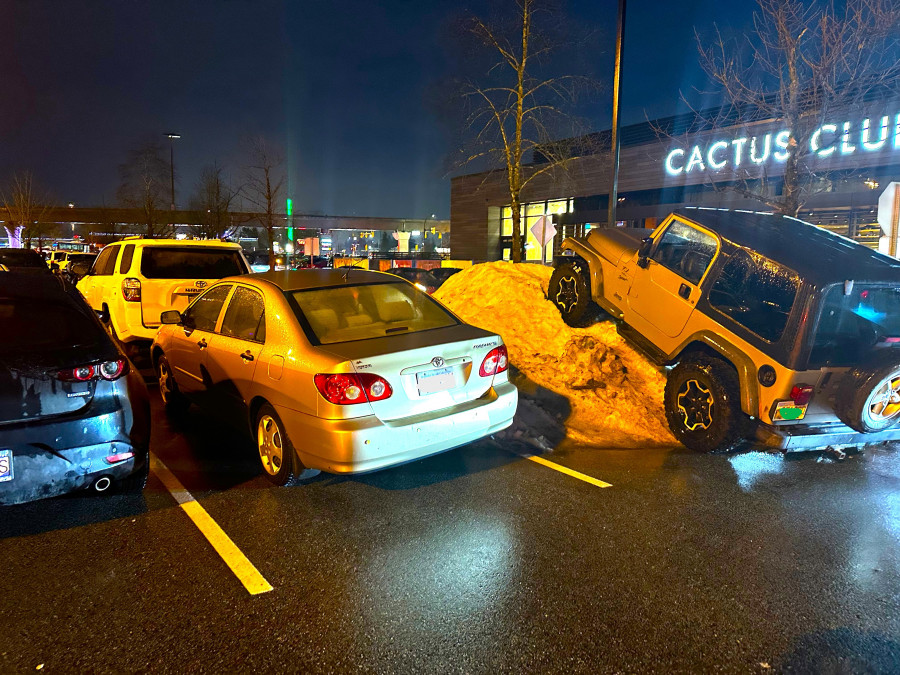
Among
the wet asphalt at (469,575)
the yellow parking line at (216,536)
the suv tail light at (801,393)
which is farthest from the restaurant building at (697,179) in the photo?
the yellow parking line at (216,536)

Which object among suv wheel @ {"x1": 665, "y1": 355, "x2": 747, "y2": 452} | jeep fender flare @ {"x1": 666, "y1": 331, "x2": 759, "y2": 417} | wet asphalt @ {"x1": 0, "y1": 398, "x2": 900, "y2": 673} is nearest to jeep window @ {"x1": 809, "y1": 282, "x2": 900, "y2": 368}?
jeep fender flare @ {"x1": 666, "y1": 331, "x2": 759, "y2": 417}

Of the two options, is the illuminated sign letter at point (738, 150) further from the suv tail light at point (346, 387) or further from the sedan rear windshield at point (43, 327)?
the sedan rear windshield at point (43, 327)

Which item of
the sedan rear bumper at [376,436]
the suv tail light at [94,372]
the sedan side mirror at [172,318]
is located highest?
the sedan side mirror at [172,318]

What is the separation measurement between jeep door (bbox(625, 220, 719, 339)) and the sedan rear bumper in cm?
257

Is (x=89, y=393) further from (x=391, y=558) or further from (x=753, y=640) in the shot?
(x=753, y=640)

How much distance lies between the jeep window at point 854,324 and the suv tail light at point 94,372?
503 centimetres

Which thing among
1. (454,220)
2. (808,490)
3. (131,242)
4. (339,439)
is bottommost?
(808,490)

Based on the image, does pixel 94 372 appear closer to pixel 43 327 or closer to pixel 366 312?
pixel 43 327

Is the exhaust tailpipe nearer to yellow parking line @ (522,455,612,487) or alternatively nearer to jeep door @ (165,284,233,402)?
jeep door @ (165,284,233,402)

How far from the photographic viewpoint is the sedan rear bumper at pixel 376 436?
395 centimetres

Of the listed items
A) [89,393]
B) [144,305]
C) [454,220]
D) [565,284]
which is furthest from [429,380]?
[454,220]

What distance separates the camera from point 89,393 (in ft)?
12.0

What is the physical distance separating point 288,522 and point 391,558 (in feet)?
2.89

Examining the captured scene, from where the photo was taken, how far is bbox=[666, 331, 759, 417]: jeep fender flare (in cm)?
493
